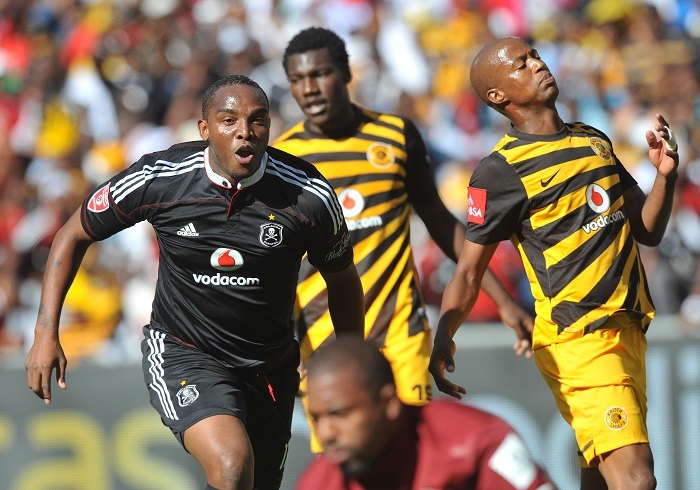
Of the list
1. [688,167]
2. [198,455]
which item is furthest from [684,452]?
[198,455]

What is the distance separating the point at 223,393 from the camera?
547 centimetres

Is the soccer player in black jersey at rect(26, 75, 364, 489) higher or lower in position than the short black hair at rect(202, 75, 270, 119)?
lower

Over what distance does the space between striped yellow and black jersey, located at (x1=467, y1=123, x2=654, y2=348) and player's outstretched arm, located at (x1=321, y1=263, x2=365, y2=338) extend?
2.42 feet

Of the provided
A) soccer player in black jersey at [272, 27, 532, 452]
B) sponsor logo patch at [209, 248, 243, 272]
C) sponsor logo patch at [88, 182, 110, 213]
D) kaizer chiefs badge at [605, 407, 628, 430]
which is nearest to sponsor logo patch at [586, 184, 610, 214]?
kaizer chiefs badge at [605, 407, 628, 430]

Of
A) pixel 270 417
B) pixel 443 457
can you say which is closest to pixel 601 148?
pixel 270 417

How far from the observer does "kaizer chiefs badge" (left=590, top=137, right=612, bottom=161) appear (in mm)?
5547

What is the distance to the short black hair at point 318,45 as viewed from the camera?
22.4ft

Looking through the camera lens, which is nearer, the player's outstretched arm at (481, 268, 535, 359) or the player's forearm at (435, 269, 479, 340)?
the player's forearm at (435, 269, 479, 340)

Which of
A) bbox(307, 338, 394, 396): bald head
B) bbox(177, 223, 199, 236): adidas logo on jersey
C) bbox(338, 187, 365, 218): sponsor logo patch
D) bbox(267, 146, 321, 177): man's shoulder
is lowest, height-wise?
bbox(307, 338, 394, 396): bald head

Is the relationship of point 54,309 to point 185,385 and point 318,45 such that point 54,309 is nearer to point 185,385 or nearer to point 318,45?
point 185,385

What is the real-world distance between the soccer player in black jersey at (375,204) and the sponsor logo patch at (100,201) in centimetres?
144

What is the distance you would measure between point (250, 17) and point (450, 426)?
11.8 meters

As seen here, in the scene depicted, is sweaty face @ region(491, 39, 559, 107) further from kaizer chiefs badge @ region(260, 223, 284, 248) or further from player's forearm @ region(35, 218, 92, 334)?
player's forearm @ region(35, 218, 92, 334)

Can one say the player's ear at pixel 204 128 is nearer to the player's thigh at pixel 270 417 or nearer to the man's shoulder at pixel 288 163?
the man's shoulder at pixel 288 163
